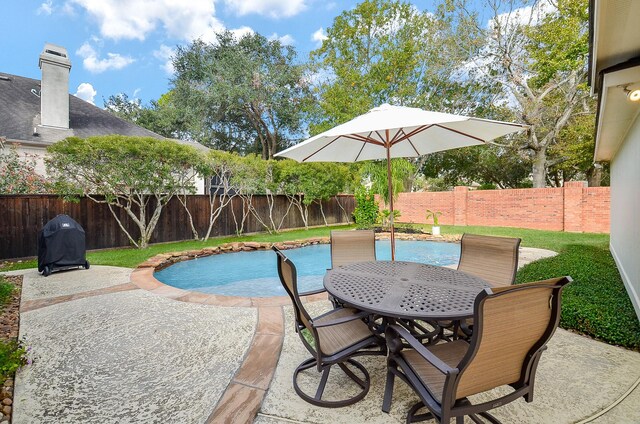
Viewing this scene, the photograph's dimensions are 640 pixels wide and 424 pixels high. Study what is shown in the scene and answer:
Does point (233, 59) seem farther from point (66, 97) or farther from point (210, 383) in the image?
point (210, 383)

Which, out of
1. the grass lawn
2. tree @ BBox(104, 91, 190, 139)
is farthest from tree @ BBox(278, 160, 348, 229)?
tree @ BBox(104, 91, 190, 139)

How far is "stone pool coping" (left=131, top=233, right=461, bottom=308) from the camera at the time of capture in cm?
417

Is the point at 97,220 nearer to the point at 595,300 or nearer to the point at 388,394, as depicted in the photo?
the point at 388,394

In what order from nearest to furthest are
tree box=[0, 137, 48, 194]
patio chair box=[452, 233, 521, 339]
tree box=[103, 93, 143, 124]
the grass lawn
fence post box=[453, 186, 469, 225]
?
the grass lawn
patio chair box=[452, 233, 521, 339]
tree box=[0, 137, 48, 194]
fence post box=[453, 186, 469, 225]
tree box=[103, 93, 143, 124]

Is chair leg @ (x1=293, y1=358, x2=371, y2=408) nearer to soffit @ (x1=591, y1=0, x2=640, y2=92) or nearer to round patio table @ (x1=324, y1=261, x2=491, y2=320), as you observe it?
round patio table @ (x1=324, y1=261, x2=491, y2=320)

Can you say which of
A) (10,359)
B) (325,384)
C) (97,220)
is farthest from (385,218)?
(10,359)

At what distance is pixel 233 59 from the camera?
1861 centimetres

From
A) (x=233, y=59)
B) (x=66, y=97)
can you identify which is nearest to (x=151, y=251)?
(x=66, y=97)

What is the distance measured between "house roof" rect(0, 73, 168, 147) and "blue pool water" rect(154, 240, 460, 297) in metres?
8.43

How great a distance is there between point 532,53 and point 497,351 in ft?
57.8

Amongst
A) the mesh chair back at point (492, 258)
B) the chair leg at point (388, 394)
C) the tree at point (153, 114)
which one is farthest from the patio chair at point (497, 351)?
the tree at point (153, 114)

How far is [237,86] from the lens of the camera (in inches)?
720

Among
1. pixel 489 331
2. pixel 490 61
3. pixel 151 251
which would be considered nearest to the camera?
pixel 489 331

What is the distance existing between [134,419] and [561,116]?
1990cm
